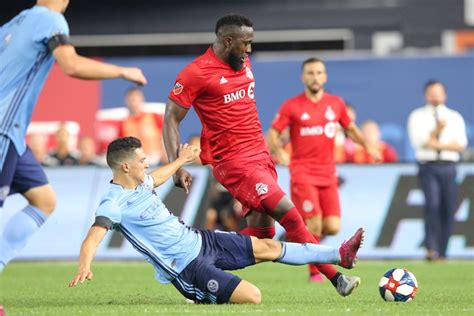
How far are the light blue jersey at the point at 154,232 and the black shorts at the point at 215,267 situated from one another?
0.26 feet

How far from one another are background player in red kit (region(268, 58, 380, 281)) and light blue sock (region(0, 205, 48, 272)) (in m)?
4.35

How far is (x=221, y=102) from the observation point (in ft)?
34.5

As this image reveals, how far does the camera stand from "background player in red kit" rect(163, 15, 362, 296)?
10.4m

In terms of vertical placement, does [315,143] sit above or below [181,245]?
above

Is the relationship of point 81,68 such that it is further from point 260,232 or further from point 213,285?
point 260,232

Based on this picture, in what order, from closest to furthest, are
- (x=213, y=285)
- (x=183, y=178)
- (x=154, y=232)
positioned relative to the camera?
(x=213, y=285) → (x=154, y=232) → (x=183, y=178)

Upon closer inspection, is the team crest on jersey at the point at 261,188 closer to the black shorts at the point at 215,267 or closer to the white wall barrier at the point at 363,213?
the black shorts at the point at 215,267

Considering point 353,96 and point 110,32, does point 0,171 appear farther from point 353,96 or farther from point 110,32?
point 110,32

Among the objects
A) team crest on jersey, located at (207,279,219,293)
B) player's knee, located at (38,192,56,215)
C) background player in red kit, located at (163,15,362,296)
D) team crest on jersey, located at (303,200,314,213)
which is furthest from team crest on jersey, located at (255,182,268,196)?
team crest on jersey, located at (303,200,314,213)

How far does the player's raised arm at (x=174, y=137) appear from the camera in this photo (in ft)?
32.9

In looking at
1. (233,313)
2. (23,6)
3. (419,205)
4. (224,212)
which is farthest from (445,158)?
(23,6)

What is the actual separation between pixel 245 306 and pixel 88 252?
1.34 meters

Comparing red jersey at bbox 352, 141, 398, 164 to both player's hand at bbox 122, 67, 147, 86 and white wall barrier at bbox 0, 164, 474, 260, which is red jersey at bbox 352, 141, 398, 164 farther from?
player's hand at bbox 122, 67, 147, 86

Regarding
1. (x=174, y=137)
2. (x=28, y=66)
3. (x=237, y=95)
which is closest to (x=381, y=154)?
(x=237, y=95)
